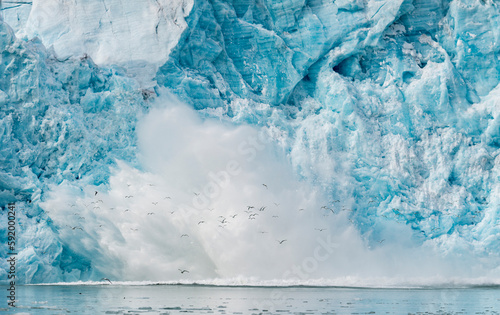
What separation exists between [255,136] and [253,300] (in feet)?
24.0

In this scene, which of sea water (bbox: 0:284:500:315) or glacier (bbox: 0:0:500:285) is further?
glacier (bbox: 0:0:500:285)

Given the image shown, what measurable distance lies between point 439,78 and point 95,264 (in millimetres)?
13796

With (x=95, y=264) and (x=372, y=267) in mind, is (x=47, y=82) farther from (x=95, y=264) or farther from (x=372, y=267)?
(x=372, y=267)

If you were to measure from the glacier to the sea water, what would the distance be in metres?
0.80

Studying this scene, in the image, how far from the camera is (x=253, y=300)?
946 inches

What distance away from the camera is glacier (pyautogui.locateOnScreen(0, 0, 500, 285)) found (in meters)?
27.0

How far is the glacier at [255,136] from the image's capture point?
26953 millimetres

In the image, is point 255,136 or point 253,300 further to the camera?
point 255,136

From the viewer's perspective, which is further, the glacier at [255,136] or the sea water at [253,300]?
the glacier at [255,136]

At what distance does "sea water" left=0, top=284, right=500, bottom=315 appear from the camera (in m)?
20.5

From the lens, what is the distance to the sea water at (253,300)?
20547 millimetres

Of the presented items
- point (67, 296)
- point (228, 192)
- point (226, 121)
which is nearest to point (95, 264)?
point (67, 296)

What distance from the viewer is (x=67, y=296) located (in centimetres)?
2392

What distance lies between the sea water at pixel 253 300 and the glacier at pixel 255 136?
0.80 metres
